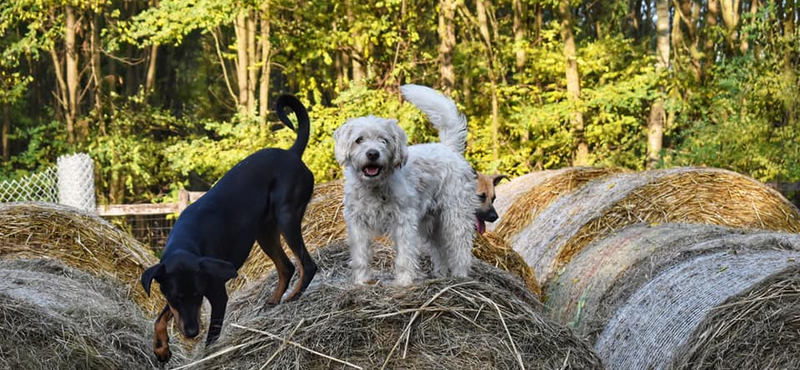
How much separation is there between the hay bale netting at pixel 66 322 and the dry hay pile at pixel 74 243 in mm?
215

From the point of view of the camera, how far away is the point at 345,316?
4.45 metres

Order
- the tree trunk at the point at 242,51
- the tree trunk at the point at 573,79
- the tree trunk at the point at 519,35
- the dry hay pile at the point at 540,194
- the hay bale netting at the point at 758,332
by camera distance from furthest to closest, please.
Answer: the tree trunk at the point at 242,51
the tree trunk at the point at 519,35
the tree trunk at the point at 573,79
the dry hay pile at the point at 540,194
the hay bale netting at the point at 758,332

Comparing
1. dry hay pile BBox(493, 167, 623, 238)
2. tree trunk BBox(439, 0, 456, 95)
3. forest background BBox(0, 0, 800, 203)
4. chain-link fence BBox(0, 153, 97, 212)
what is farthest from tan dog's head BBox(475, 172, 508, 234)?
tree trunk BBox(439, 0, 456, 95)

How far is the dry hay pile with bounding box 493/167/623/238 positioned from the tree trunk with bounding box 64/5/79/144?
11948 mm

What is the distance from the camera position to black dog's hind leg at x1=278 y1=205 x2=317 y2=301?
526 centimetres

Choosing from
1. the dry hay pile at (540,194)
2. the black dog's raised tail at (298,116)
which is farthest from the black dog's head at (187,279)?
the dry hay pile at (540,194)

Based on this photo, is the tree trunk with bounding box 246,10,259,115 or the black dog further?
the tree trunk with bounding box 246,10,259,115

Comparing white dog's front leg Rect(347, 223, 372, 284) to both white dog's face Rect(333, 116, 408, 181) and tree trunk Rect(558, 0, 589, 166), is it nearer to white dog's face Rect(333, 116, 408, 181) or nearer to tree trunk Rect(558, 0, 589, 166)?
white dog's face Rect(333, 116, 408, 181)

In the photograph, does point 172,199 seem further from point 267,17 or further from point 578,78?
point 578,78

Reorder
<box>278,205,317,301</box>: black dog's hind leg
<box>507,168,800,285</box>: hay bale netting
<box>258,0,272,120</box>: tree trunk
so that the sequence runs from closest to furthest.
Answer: <box>278,205,317,301</box>: black dog's hind leg, <box>507,168,800,285</box>: hay bale netting, <box>258,0,272,120</box>: tree trunk

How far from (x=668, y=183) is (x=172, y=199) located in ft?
37.4

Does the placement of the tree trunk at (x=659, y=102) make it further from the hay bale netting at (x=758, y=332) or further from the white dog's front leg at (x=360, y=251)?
the white dog's front leg at (x=360, y=251)

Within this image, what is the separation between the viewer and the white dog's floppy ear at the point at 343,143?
525 cm

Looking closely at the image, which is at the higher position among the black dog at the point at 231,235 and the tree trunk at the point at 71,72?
the tree trunk at the point at 71,72
